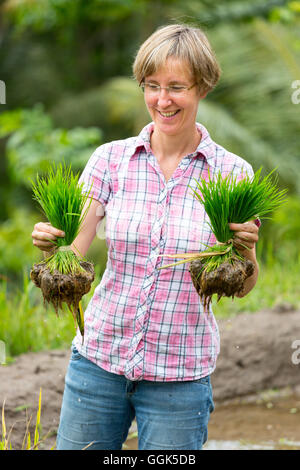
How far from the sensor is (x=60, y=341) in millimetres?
4750

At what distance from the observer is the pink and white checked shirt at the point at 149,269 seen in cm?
233

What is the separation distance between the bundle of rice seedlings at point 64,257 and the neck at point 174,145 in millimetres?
325

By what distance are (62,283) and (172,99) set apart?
708 millimetres

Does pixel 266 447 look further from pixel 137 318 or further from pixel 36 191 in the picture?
pixel 36 191

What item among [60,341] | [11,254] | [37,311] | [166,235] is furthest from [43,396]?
[11,254]

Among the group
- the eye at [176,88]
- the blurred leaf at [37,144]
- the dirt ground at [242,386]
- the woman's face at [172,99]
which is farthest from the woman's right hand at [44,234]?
the blurred leaf at [37,144]

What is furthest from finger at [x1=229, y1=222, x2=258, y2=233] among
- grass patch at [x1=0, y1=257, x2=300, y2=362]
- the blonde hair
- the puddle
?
grass patch at [x1=0, y1=257, x2=300, y2=362]

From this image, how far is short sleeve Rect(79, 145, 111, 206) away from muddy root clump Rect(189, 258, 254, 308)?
42 centimetres

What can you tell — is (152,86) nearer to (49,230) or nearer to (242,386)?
(49,230)

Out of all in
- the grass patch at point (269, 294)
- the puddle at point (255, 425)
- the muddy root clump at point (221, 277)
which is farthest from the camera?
the grass patch at point (269, 294)

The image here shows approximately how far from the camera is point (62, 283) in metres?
2.22

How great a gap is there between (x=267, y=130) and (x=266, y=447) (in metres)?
6.28

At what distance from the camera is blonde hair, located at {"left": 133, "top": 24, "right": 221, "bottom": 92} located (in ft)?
7.42

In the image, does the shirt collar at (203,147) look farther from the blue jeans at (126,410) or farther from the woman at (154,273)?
the blue jeans at (126,410)
